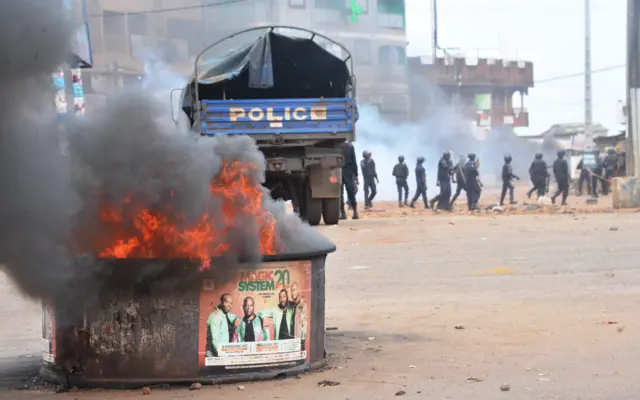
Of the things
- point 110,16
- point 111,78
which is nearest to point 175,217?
point 111,78

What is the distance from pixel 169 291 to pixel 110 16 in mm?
38650

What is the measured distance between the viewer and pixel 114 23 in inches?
1689

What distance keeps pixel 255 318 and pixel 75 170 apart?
5.03ft

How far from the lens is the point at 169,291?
634cm

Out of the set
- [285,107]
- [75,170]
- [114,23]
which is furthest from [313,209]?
[114,23]

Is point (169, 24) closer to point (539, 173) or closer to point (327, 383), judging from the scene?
point (539, 173)

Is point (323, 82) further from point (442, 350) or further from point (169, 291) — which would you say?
point (169, 291)

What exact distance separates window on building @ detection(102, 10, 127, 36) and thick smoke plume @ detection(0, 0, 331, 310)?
37484mm

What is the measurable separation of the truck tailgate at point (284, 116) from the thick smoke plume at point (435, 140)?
3625 centimetres

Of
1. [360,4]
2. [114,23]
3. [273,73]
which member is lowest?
[273,73]

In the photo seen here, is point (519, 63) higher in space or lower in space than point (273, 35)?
higher

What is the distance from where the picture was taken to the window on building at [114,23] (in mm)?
42812

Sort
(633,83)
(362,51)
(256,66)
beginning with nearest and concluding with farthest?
(256,66), (633,83), (362,51)

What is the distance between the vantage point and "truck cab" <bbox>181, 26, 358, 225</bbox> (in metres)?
13.6
